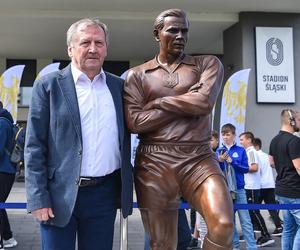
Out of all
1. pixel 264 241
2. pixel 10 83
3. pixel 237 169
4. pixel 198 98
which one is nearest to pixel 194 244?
pixel 264 241

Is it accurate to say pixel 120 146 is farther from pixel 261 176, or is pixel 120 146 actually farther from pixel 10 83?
pixel 10 83

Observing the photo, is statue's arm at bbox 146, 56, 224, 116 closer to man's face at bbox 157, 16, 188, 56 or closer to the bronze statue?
the bronze statue

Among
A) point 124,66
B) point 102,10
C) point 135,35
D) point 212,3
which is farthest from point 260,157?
point 124,66

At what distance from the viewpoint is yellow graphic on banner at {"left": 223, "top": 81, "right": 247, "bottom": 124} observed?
11662mm

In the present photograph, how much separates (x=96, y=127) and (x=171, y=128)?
0.51 m

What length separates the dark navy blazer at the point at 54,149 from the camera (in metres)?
2.94

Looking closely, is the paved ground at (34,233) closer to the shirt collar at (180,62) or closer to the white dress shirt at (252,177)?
the white dress shirt at (252,177)

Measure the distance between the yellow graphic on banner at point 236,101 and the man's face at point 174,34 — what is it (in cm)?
849

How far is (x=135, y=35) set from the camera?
16484 mm

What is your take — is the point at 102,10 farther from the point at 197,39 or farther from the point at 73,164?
the point at 73,164

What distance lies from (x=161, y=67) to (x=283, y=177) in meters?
2.87

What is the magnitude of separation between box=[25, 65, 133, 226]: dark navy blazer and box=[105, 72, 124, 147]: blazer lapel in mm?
286

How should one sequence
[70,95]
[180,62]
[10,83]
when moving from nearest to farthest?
[70,95] → [180,62] → [10,83]

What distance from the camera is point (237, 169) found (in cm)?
647
